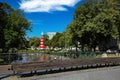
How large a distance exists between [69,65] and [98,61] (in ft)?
12.3

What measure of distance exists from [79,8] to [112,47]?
79.2ft

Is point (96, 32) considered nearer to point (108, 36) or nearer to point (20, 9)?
point (108, 36)

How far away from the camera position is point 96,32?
157 ft

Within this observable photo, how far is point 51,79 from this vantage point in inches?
569

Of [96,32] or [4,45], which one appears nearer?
[4,45]

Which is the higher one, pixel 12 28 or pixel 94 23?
pixel 94 23

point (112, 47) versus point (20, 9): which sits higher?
point (20, 9)

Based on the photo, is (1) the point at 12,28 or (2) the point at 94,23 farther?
(2) the point at 94,23

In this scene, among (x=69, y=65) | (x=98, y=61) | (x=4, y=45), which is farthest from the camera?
(x=4, y=45)

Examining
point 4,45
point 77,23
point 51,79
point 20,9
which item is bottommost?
point 51,79

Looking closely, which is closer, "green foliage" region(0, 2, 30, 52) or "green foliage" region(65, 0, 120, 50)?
"green foliage" region(0, 2, 30, 52)

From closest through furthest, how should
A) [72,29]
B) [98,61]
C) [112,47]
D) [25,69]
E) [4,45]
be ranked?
[25,69]
[98,61]
[4,45]
[72,29]
[112,47]

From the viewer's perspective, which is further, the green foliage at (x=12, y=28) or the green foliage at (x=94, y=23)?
the green foliage at (x=94, y=23)

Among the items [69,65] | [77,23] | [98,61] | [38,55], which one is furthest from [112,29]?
[69,65]
